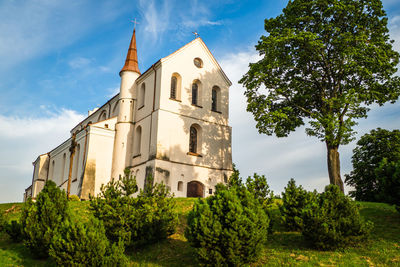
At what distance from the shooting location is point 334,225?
11805 mm

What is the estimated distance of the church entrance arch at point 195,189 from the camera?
96.8ft

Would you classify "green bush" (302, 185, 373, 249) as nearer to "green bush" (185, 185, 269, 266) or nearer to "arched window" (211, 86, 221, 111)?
"green bush" (185, 185, 269, 266)

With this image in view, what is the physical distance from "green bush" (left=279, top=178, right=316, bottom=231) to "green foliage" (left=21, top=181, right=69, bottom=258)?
8.96 m

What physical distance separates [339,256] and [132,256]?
7.36 metres

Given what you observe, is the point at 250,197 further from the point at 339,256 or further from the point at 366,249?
the point at 366,249

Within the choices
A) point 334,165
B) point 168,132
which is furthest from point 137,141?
point 334,165

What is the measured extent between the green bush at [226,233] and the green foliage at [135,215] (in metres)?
2.84

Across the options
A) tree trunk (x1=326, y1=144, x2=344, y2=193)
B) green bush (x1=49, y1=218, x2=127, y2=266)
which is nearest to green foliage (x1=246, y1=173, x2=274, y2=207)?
green bush (x1=49, y1=218, x2=127, y2=266)

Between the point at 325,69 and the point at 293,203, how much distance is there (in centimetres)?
1330

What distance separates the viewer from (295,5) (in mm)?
23844

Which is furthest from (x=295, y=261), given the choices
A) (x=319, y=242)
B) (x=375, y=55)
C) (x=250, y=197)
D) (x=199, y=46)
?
(x=199, y=46)

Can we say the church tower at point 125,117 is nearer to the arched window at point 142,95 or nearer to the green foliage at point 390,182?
the arched window at point 142,95

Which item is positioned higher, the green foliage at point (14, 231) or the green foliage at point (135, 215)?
the green foliage at point (135, 215)

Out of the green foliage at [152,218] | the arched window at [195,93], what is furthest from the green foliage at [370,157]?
the green foliage at [152,218]
